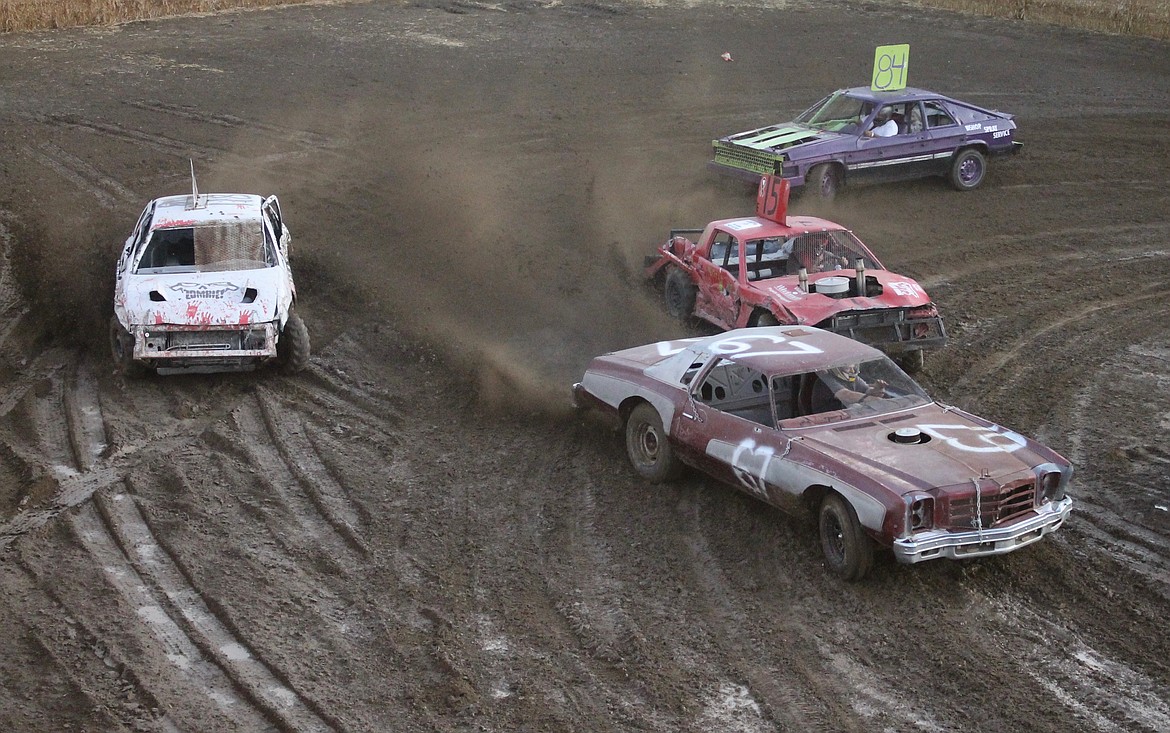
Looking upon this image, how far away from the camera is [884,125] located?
17359 millimetres

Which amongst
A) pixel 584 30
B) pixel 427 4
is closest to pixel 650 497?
pixel 584 30

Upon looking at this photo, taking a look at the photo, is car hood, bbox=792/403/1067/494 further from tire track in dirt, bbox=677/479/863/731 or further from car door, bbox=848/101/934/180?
car door, bbox=848/101/934/180

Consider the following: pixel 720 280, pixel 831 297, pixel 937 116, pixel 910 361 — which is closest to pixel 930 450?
pixel 831 297

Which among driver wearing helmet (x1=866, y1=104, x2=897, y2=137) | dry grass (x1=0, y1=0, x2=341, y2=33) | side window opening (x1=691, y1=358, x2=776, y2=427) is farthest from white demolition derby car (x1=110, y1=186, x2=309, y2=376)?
dry grass (x1=0, y1=0, x2=341, y2=33)

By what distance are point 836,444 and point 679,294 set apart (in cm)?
551

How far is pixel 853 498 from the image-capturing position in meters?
7.38

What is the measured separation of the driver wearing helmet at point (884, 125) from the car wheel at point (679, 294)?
5312mm

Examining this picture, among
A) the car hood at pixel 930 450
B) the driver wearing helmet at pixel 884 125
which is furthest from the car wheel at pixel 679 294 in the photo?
the driver wearing helmet at pixel 884 125

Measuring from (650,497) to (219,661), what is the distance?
11.3 feet

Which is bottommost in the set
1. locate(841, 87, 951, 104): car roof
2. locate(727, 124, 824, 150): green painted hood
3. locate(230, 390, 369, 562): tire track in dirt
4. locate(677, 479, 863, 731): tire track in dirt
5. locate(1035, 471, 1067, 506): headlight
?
locate(230, 390, 369, 562): tire track in dirt

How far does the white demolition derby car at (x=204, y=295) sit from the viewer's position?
10891 mm

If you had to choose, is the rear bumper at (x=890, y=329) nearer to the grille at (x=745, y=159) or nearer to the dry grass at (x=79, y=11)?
the grille at (x=745, y=159)

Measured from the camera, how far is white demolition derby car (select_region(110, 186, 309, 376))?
10.9m

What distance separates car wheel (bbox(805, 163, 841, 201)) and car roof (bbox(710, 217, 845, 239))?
4476 millimetres
